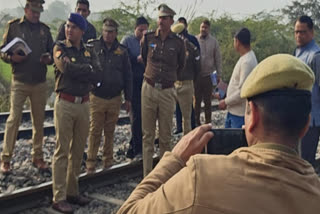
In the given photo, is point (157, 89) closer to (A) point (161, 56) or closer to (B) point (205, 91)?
(A) point (161, 56)

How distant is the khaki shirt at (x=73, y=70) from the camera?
15.7 ft

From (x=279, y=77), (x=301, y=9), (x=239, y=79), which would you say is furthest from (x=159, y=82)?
(x=301, y=9)

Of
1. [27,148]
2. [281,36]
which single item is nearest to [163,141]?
[27,148]

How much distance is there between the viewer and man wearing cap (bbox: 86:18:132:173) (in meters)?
5.97

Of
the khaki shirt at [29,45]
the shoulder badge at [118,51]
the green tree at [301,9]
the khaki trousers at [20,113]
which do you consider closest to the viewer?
the khaki trousers at [20,113]

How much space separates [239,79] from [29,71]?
277 cm

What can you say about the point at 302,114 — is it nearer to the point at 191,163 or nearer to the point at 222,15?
the point at 191,163

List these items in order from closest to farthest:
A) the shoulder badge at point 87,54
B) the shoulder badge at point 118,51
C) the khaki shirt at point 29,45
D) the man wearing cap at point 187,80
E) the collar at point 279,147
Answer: the collar at point 279,147 → the shoulder badge at point 87,54 → the khaki shirt at point 29,45 → the shoulder badge at point 118,51 → the man wearing cap at point 187,80

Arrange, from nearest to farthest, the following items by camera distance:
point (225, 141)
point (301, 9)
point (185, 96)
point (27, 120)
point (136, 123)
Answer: point (225, 141) < point (136, 123) < point (185, 96) < point (27, 120) < point (301, 9)

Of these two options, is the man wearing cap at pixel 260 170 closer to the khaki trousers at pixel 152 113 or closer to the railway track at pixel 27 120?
the khaki trousers at pixel 152 113

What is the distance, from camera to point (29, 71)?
579cm

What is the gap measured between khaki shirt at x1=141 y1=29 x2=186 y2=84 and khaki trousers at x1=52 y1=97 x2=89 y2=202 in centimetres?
122

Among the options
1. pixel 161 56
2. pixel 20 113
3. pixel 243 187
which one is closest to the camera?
pixel 243 187

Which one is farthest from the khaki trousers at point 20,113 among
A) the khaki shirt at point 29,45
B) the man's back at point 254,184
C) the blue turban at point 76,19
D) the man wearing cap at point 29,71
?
the man's back at point 254,184
